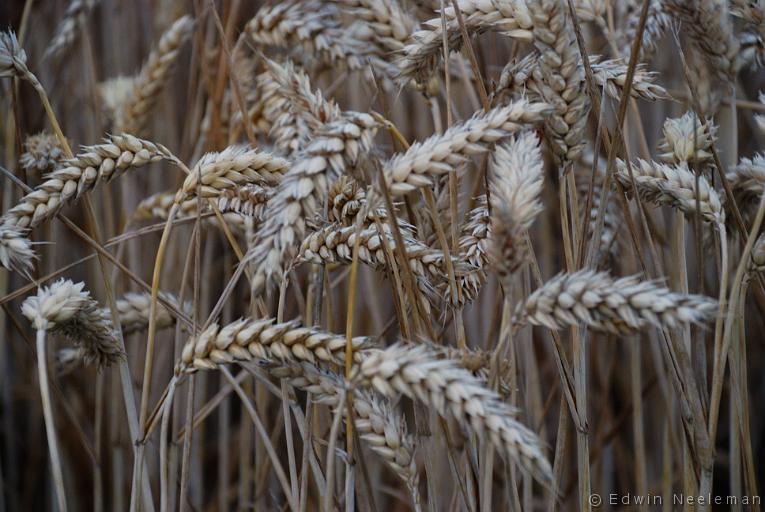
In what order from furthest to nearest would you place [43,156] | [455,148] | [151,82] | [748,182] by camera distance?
1. [151,82]
2. [43,156]
3. [748,182]
4. [455,148]

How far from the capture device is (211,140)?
5.07ft

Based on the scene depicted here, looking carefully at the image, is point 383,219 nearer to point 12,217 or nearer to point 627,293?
point 627,293

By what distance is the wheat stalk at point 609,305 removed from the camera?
711mm

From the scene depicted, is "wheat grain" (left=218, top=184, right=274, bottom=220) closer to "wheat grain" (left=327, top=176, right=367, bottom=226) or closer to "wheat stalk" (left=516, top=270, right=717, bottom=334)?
"wheat grain" (left=327, top=176, right=367, bottom=226)

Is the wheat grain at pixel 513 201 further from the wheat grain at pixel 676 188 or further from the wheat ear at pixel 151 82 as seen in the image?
the wheat ear at pixel 151 82

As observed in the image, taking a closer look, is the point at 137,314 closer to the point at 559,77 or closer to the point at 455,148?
the point at 455,148

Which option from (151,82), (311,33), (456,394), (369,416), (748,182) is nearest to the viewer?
(456,394)

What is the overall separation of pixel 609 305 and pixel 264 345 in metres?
0.42

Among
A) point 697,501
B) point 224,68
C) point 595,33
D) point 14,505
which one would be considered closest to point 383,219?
point 697,501

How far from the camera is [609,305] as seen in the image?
73 cm

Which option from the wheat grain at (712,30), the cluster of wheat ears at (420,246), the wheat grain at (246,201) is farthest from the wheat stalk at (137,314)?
the wheat grain at (712,30)

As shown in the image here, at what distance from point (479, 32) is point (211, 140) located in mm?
725

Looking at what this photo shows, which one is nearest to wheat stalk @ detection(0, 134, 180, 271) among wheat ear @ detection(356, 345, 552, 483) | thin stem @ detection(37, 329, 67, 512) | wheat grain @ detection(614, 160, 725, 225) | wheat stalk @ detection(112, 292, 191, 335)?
thin stem @ detection(37, 329, 67, 512)
